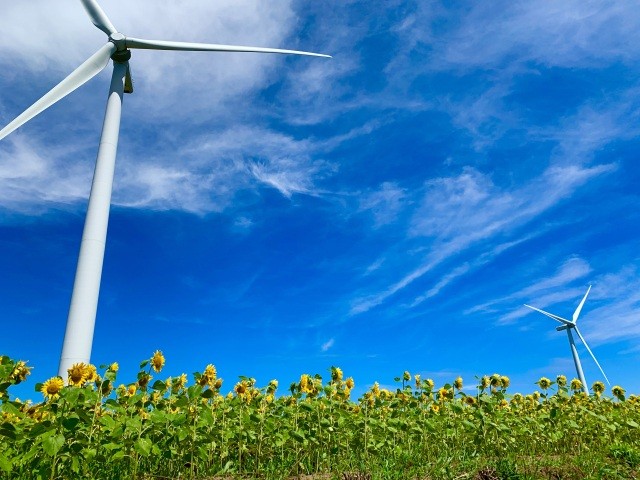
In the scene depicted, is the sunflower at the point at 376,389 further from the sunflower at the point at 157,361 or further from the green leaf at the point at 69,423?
the green leaf at the point at 69,423

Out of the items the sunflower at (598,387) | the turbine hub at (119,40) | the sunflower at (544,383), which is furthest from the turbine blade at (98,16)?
the sunflower at (598,387)

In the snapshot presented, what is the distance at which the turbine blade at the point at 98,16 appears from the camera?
24.1 meters

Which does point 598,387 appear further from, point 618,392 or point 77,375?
point 77,375

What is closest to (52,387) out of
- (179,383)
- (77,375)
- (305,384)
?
(77,375)

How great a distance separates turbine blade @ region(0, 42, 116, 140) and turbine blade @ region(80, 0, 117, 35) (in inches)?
67.7

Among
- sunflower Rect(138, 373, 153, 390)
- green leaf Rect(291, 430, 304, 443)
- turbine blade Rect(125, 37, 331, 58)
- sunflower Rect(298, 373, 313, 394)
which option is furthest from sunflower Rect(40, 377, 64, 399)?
turbine blade Rect(125, 37, 331, 58)

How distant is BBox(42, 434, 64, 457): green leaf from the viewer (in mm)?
5909

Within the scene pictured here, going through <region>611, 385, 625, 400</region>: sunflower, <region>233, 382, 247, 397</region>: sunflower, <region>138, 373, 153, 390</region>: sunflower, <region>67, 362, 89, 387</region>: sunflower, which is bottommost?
<region>67, 362, 89, 387</region>: sunflower

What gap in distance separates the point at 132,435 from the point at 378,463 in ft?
14.2

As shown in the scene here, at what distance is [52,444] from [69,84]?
18371 millimetres

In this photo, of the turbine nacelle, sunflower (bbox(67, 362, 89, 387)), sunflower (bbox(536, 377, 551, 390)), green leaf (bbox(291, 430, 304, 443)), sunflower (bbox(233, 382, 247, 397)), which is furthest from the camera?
the turbine nacelle

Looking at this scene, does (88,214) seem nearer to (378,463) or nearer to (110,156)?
(110,156)

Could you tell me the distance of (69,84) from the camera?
20625 mm

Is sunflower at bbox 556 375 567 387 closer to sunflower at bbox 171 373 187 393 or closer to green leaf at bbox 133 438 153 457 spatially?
sunflower at bbox 171 373 187 393
